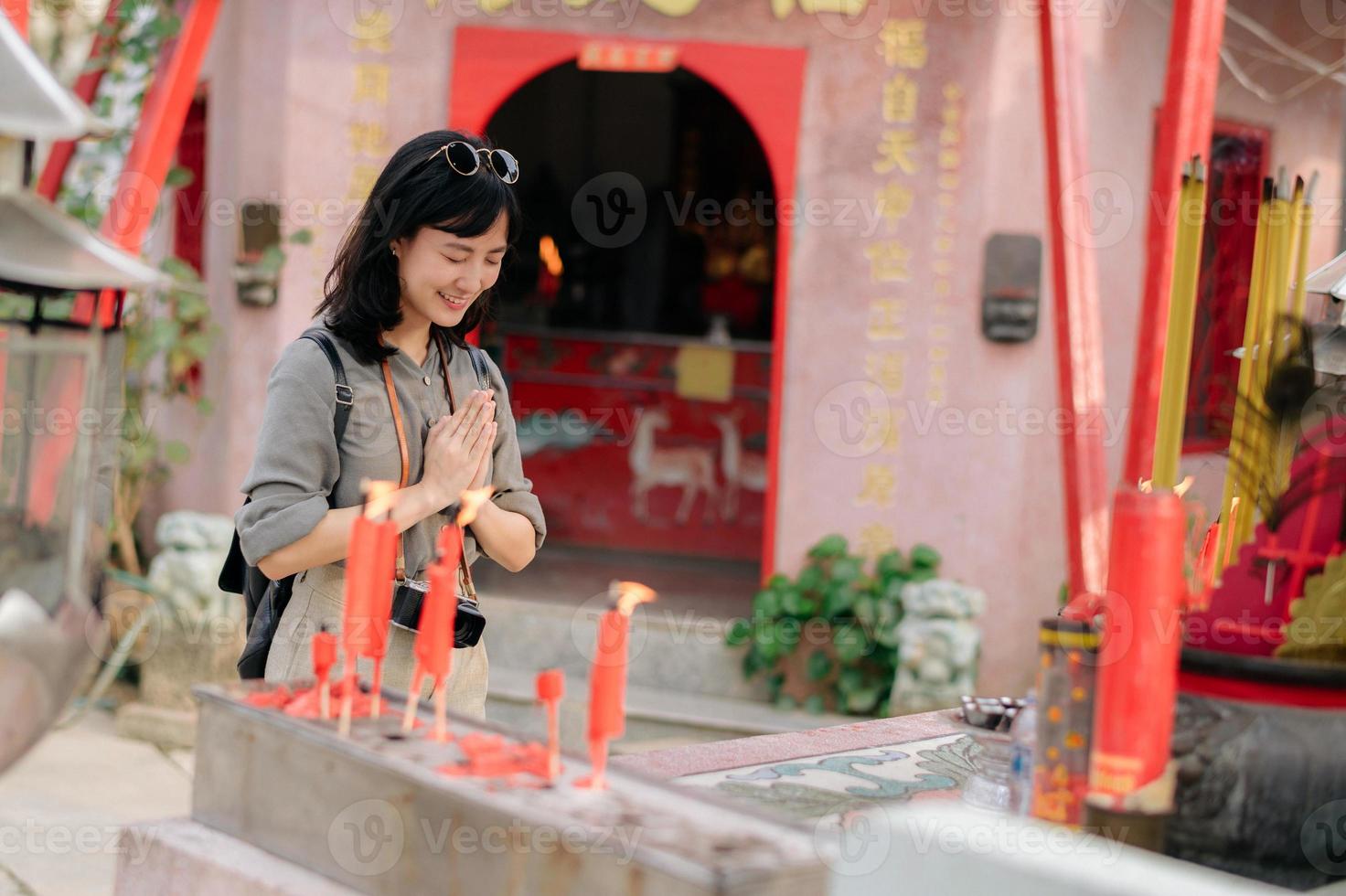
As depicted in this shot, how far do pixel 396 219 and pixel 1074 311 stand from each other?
3.77m

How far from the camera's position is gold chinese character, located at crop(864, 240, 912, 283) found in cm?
641

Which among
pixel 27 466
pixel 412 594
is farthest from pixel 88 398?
pixel 412 594

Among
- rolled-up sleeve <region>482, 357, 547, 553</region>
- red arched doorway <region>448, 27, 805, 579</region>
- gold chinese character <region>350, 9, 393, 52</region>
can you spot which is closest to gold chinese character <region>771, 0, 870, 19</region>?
red arched doorway <region>448, 27, 805, 579</region>

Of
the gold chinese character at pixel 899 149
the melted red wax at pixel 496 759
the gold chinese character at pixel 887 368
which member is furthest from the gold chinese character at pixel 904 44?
the melted red wax at pixel 496 759

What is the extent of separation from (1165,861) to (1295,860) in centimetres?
27

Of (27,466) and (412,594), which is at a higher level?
(27,466)

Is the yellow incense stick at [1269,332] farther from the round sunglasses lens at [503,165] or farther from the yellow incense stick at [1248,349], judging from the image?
the round sunglasses lens at [503,165]

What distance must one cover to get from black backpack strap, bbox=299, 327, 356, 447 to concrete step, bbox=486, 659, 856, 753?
152 inches

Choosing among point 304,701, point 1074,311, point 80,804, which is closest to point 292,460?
point 304,701

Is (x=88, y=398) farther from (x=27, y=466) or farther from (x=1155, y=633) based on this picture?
(x=1155, y=633)

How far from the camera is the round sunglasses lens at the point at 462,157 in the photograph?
239 cm

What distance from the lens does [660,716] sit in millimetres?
6230

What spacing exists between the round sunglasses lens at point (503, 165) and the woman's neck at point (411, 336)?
0.28m

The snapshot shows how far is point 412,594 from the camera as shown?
7.64 feet
